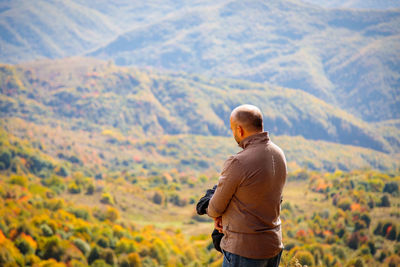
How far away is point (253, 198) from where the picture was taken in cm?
438

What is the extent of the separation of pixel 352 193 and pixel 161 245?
43300 millimetres

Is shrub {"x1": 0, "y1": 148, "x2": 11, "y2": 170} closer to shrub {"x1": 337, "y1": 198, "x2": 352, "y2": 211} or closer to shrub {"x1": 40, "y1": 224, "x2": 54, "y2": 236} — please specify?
shrub {"x1": 40, "y1": 224, "x2": 54, "y2": 236}

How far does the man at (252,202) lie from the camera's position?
4348 mm

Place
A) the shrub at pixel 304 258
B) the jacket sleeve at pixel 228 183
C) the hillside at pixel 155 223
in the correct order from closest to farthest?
the jacket sleeve at pixel 228 183 < the shrub at pixel 304 258 < the hillside at pixel 155 223

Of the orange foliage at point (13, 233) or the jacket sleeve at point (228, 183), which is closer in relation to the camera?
the jacket sleeve at point (228, 183)

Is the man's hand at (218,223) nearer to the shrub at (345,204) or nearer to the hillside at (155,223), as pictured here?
the hillside at (155,223)

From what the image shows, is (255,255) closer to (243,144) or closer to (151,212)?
(243,144)

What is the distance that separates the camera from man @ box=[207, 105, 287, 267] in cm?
435

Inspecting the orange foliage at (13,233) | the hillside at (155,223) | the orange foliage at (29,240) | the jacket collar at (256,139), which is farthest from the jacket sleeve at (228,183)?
the orange foliage at (13,233)

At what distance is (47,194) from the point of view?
81125 mm

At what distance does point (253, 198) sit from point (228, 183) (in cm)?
31

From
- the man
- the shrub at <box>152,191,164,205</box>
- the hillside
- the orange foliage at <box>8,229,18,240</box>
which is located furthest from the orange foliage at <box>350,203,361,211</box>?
the man

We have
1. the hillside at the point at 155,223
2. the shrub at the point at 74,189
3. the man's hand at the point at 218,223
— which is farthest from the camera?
the shrub at the point at 74,189

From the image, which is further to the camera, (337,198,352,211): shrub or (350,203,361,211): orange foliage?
(337,198,352,211): shrub
